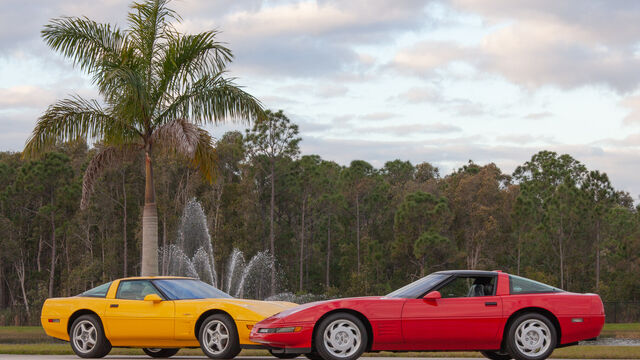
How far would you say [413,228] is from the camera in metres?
60.0

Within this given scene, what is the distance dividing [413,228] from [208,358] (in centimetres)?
4760

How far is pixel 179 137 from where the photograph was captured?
19.1 metres

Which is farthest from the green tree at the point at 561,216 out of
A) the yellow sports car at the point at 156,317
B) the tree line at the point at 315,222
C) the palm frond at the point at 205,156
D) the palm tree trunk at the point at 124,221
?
the yellow sports car at the point at 156,317

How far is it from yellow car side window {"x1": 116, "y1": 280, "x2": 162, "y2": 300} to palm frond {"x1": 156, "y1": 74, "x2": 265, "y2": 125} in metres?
6.93

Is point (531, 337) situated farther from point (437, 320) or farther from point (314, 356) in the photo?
point (314, 356)

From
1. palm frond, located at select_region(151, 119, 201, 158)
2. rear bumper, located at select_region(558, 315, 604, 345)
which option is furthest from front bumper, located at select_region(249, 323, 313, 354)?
palm frond, located at select_region(151, 119, 201, 158)

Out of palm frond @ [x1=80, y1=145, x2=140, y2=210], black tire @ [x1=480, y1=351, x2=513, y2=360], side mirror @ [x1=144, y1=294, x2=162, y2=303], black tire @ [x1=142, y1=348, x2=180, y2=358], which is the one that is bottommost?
black tire @ [x1=142, y1=348, x2=180, y2=358]

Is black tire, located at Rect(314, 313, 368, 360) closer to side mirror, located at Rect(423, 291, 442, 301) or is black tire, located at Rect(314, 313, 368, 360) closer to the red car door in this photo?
the red car door

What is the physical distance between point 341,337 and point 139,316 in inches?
147

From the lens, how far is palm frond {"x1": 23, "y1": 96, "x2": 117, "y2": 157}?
1941 centimetres

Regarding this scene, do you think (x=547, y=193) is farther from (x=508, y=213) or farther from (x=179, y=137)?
(x=179, y=137)

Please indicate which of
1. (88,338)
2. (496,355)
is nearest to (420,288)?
(496,355)

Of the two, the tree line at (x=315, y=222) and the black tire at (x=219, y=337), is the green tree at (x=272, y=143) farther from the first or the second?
the black tire at (x=219, y=337)

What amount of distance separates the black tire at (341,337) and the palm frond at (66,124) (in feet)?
33.8
